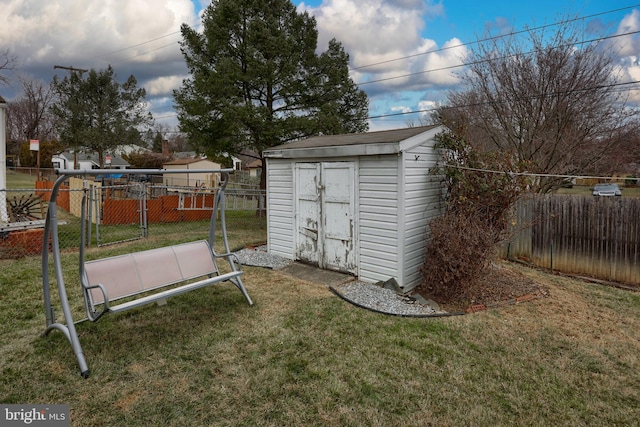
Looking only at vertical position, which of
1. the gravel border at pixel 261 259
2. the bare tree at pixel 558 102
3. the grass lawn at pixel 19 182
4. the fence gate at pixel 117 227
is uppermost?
the bare tree at pixel 558 102

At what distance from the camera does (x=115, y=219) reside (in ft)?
40.1

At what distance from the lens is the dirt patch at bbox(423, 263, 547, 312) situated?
5.09m

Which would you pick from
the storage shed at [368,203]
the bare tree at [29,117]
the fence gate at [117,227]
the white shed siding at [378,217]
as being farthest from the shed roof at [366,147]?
the bare tree at [29,117]

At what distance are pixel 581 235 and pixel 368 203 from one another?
4382mm

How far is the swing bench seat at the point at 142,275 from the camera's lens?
346 centimetres

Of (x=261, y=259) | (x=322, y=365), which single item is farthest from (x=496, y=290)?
(x=261, y=259)

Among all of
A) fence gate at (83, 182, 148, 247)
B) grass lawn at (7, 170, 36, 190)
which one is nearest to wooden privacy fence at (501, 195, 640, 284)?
fence gate at (83, 182, 148, 247)

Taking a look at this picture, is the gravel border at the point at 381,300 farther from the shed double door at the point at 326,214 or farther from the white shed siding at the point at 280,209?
the white shed siding at the point at 280,209

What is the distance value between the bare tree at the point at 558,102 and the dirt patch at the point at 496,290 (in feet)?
13.3

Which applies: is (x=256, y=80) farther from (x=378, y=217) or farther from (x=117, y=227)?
(x=378, y=217)

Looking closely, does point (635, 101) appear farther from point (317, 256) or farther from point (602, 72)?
point (317, 256)

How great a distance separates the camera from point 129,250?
7.99m

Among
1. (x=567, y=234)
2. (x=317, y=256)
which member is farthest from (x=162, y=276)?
(x=567, y=234)

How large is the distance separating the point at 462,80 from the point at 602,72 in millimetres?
3681
